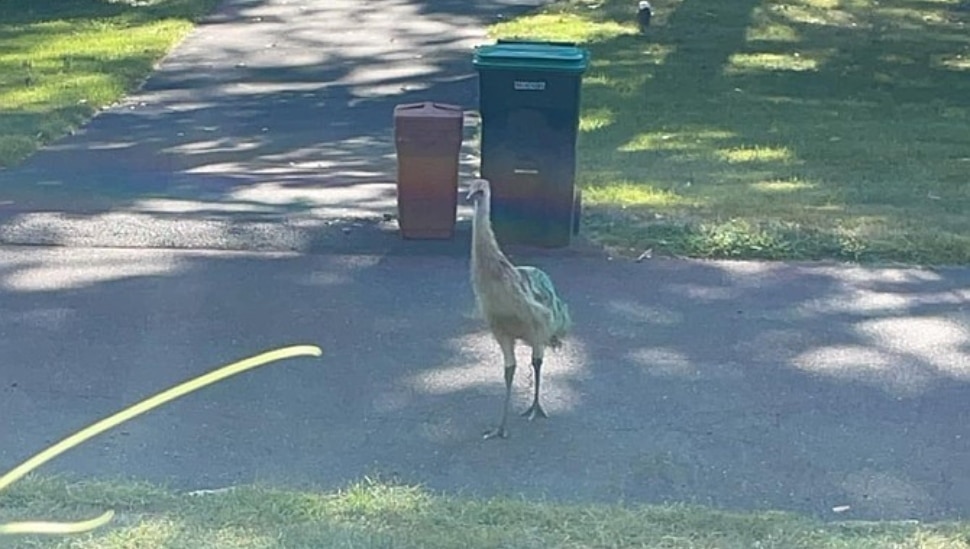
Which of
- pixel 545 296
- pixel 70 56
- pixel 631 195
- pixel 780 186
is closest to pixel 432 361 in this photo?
pixel 545 296

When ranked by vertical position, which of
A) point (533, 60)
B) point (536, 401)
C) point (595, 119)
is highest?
point (533, 60)

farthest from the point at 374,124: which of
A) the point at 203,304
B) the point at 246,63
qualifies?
the point at 203,304

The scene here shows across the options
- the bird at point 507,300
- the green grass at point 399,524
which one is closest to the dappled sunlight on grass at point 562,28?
the bird at point 507,300

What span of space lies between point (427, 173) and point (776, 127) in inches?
274

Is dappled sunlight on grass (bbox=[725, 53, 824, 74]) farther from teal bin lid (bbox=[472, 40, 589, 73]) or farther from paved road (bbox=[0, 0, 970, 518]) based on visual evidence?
teal bin lid (bbox=[472, 40, 589, 73])

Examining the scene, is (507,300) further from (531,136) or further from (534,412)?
(531,136)

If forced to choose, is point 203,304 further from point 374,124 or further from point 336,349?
point 374,124

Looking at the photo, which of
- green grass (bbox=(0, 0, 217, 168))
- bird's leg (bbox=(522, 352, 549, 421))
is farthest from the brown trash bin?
green grass (bbox=(0, 0, 217, 168))

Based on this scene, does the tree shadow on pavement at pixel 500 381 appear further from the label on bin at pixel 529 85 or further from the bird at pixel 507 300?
the label on bin at pixel 529 85

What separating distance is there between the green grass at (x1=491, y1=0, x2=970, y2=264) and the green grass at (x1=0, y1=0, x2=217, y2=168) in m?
4.40

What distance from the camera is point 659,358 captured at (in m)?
7.17

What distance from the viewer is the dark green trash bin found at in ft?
29.4

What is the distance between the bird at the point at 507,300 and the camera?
598cm

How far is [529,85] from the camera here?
29.5ft
